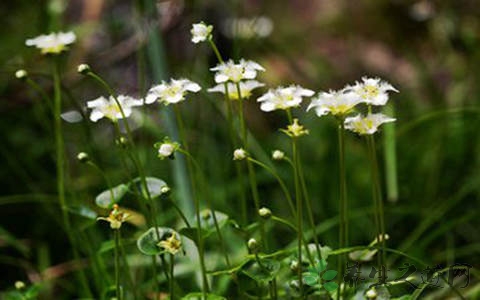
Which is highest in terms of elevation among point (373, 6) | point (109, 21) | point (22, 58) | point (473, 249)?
point (373, 6)

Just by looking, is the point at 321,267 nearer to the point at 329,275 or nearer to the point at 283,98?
the point at 329,275

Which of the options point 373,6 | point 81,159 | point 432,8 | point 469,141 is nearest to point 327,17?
point 373,6

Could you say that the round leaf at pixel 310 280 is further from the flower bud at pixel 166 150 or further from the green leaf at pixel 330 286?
the flower bud at pixel 166 150

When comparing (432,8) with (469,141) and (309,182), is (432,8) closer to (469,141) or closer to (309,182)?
(469,141)

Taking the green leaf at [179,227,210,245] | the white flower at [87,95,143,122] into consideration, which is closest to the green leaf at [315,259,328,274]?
the green leaf at [179,227,210,245]

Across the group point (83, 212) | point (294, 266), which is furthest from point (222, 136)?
point (294, 266)

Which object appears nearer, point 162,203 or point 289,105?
point 289,105

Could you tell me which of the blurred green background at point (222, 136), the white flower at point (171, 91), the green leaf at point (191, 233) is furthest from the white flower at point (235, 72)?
the blurred green background at point (222, 136)
